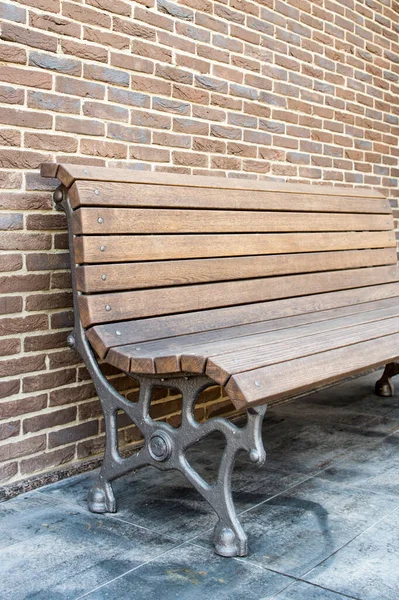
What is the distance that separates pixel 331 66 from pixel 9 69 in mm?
2693

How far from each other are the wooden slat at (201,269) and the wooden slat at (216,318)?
5.3 inches

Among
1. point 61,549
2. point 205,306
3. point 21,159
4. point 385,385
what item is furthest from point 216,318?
point 385,385

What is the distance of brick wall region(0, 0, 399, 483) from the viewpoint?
296cm

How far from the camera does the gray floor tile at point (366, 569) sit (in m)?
2.19

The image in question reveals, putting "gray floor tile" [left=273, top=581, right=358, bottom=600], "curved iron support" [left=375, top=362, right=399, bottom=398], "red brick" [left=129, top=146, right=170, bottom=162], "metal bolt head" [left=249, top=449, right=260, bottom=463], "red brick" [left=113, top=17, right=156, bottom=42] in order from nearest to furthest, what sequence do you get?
"gray floor tile" [left=273, top=581, right=358, bottom=600] < "metal bolt head" [left=249, top=449, right=260, bottom=463] < "red brick" [left=113, top=17, right=156, bottom=42] < "red brick" [left=129, top=146, right=170, bottom=162] < "curved iron support" [left=375, top=362, right=399, bottom=398]

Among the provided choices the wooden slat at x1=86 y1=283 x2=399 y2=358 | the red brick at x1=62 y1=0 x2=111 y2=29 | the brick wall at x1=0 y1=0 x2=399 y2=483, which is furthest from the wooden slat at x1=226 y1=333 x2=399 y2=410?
the red brick at x1=62 y1=0 x2=111 y2=29

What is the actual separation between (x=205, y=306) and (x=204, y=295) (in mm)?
45

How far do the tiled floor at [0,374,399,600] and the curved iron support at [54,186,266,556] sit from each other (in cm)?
8

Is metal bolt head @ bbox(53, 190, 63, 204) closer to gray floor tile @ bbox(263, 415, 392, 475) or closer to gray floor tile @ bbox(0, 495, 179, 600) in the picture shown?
gray floor tile @ bbox(0, 495, 179, 600)

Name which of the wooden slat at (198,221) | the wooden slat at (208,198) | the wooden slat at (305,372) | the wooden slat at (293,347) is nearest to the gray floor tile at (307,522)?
the wooden slat at (305,372)

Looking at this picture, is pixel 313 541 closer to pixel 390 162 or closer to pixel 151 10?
pixel 151 10

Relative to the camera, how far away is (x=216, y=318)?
3.21m

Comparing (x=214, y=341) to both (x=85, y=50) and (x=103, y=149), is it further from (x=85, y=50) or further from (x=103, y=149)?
(x=85, y=50)

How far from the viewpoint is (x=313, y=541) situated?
253 cm
